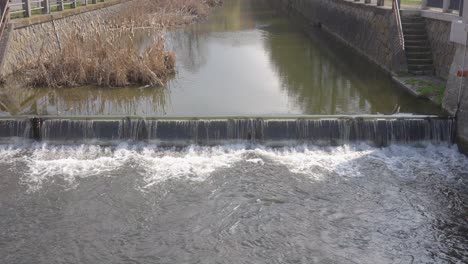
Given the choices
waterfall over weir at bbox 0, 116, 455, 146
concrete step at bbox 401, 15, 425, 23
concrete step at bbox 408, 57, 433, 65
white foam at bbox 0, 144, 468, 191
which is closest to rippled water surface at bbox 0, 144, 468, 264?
white foam at bbox 0, 144, 468, 191

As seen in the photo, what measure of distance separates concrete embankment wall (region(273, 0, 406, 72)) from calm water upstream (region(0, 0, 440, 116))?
53cm

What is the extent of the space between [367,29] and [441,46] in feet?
18.2

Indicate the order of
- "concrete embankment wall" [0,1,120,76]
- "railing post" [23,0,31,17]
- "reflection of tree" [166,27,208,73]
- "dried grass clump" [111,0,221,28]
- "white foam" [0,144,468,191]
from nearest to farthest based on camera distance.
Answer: "white foam" [0,144,468,191]
"concrete embankment wall" [0,1,120,76]
"railing post" [23,0,31,17]
"reflection of tree" [166,27,208,73]
"dried grass clump" [111,0,221,28]

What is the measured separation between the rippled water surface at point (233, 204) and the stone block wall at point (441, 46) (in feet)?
13.6

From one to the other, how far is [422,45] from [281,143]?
7.17 m

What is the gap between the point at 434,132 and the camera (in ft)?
36.6

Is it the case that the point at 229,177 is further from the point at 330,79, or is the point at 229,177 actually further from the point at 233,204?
the point at 330,79

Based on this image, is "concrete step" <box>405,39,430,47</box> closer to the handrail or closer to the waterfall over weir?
the handrail

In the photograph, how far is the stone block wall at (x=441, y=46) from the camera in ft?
46.2

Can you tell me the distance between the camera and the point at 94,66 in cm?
1507

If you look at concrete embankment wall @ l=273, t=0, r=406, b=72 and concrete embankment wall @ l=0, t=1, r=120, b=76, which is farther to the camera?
concrete embankment wall @ l=273, t=0, r=406, b=72

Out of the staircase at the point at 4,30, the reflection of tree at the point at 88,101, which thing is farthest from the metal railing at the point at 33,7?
the reflection of tree at the point at 88,101

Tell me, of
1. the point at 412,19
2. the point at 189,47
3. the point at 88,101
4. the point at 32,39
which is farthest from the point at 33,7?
the point at 412,19

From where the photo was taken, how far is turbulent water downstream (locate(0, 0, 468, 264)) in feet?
24.3
